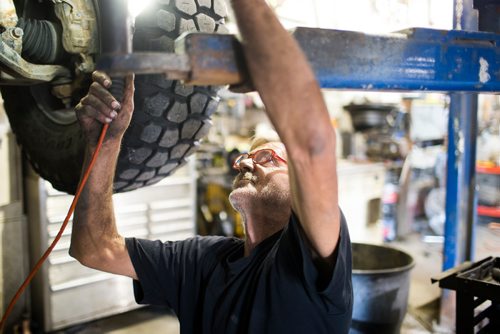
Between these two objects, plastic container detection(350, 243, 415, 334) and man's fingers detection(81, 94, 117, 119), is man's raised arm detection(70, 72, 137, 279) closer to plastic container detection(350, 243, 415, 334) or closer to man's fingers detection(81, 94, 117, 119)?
man's fingers detection(81, 94, 117, 119)

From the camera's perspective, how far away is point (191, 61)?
2.24 feet

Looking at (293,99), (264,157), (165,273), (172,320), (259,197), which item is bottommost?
(172,320)

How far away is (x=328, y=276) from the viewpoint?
0.95 metres

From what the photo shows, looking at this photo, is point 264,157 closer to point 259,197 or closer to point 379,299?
point 259,197

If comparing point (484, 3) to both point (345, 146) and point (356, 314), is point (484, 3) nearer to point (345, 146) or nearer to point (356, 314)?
point (356, 314)

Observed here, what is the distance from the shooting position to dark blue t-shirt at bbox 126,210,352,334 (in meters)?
0.98

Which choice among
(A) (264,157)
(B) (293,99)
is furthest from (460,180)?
(B) (293,99)

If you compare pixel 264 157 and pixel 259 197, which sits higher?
pixel 264 157

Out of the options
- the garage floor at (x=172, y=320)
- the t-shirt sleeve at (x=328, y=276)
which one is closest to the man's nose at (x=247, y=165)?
the t-shirt sleeve at (x=328, y=276)

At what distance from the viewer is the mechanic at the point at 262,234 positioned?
28.3 inches

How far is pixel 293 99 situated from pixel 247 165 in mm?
666

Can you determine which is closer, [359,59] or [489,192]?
[359,59]

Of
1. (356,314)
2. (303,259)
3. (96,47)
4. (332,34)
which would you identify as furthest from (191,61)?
(356,314)

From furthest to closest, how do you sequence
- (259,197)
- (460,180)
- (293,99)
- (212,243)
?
(460,180), (212,243), (259,197), (293,99)
